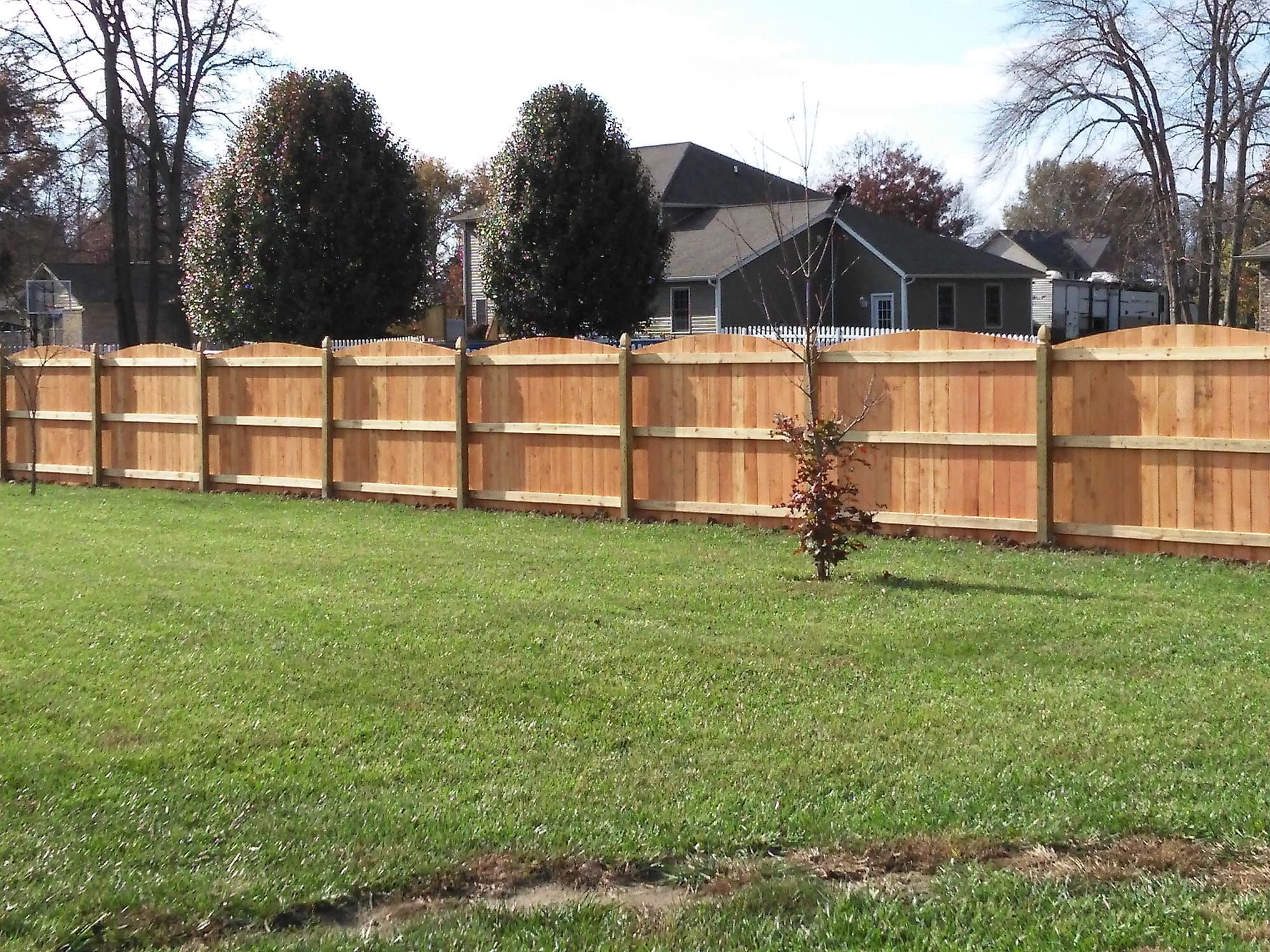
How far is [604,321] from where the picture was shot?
108 feet

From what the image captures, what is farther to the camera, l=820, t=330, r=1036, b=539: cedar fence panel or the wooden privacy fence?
l=820, t=330, r=1036, b=539: cedar fence panel

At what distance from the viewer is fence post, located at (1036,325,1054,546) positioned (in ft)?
40.5

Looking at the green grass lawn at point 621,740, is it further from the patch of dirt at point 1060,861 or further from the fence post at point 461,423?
the fence post at point 461,423

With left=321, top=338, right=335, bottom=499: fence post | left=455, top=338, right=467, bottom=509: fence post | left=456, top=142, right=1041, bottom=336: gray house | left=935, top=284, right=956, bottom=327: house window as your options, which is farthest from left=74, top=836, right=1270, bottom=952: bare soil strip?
left=935, top=284, right=956, bottom=327: house window

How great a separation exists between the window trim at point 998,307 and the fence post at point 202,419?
98.4 feet

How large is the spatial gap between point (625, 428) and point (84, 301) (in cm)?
5009

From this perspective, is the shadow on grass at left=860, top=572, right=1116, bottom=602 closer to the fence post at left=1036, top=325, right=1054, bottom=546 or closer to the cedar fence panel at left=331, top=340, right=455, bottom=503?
the fence post at left=1036, top=325, right=1054, bottom=546

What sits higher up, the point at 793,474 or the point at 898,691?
the point at 793,474

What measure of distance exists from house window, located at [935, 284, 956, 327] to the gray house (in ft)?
0.13

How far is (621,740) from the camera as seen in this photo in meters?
6.26

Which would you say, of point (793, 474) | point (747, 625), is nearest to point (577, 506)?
point (793, 474)

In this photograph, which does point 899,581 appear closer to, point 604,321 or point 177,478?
point 177,478

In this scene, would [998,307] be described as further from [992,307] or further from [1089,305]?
[1089,305]

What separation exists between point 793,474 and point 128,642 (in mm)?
7293
